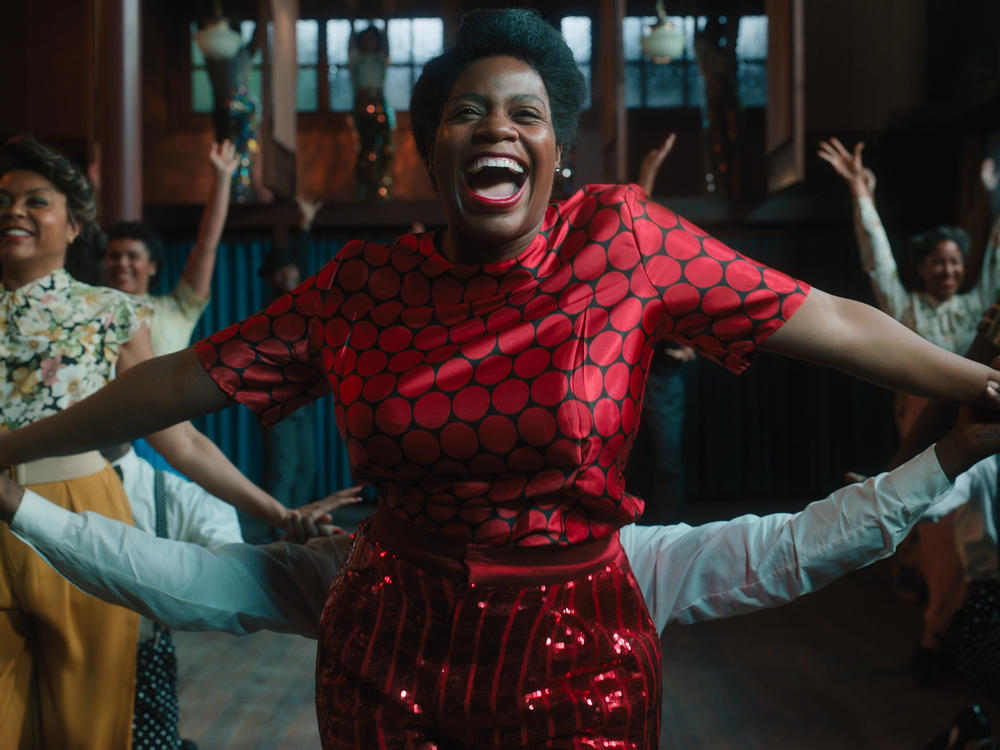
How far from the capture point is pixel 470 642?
1038mm

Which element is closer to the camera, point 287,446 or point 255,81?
point 287,446

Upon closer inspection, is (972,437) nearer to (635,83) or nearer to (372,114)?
(372,114)

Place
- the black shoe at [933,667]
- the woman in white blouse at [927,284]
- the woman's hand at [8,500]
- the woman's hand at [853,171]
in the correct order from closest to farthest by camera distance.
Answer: the woman's hand at [8,500], the black shoe at [933,667], the woman in white blouse at [927,284], the woman's hand at [853,171]

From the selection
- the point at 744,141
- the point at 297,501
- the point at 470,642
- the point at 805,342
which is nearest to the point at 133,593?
the point at 470,642

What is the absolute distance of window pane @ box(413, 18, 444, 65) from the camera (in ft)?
21.5

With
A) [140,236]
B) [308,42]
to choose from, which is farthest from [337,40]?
[140,236]

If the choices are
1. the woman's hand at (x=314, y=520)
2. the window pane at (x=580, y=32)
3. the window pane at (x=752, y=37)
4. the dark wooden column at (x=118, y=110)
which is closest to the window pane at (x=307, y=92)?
the window pane at (x=580, y=32)

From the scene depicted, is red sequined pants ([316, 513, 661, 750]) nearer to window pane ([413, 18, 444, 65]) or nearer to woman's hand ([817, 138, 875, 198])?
woman's hand ([817, 138, 875, 198])

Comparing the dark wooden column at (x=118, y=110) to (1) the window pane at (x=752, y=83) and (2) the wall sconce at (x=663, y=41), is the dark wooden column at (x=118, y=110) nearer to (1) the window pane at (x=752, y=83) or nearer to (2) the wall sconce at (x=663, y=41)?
(2) the wall sconce at (x=663, y=41)

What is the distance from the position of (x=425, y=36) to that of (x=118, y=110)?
10.1 feet

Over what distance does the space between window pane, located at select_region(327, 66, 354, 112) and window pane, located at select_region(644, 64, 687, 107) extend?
6.84ft

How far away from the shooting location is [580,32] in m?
6.49

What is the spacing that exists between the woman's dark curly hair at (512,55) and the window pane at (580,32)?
5.63 meters

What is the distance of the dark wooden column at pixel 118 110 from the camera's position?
3938mm
